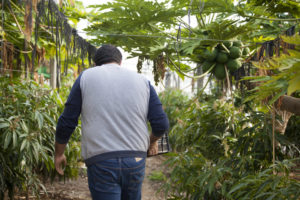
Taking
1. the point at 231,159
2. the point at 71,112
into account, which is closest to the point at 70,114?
the point at 71,112

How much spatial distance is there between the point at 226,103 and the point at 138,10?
1.43 metres

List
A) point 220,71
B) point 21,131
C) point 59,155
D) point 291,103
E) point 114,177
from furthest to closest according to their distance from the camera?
point 21,131
point 220,71
point 59,155
point 114,177
point 291,103

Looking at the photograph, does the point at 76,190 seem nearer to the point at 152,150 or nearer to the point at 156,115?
the point at 152,150

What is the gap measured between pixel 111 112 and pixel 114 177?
34 centimetres

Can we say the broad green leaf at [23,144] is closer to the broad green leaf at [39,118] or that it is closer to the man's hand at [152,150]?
the broad green leaf at [39,118]

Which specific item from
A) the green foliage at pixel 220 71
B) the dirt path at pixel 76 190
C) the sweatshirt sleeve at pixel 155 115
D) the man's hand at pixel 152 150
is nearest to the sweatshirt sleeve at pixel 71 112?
the sweatshirt sleeve at pixel 155 115

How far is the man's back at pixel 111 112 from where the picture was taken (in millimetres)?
1638

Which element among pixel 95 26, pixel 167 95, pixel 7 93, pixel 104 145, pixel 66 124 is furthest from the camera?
pixel 167 95

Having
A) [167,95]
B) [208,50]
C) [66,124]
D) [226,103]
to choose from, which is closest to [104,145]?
[66,124]

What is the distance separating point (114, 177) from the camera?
1605 mm

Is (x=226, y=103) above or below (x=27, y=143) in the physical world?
above

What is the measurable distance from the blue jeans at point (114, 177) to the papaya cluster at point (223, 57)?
1.19m

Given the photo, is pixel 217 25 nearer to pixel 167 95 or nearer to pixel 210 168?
pixel 210 168

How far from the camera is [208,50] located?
2.50 meters
